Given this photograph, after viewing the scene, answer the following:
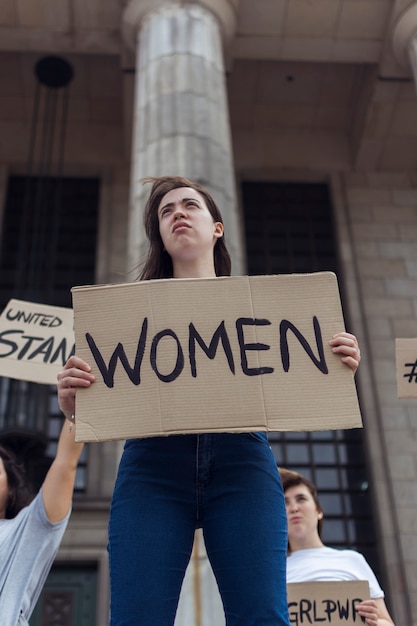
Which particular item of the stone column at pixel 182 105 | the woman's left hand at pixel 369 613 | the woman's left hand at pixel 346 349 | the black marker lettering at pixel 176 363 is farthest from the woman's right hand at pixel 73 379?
the stone column at pixel 182 105

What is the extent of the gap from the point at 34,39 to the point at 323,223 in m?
6.99

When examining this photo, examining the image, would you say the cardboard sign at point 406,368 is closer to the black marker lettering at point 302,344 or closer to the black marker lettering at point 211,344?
the black marker lettering at point 302,344

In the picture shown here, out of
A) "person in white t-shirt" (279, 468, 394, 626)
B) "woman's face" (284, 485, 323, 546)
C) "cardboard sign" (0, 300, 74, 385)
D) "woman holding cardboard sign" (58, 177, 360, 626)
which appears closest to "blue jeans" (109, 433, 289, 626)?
"woman holding cardboard sign" (58, 177, 360, 626)

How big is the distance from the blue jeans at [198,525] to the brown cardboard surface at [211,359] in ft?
0.32

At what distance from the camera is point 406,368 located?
4.29m

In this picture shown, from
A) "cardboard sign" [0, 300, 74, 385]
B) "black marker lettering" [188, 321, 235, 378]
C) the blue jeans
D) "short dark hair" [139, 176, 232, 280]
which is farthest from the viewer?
"cardboard sign" [0, 300, 74, 385]

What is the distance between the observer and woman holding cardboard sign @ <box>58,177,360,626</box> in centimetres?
191

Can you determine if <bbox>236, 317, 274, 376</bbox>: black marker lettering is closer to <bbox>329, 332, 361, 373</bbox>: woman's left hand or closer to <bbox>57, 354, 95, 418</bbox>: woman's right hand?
<bbox>329, 332, 361, 373</bbox>: woman's left hand

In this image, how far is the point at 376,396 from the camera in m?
13.2

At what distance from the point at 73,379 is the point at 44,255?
1253 centimetres

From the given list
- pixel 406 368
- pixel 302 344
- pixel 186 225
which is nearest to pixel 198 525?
pixel 302 344

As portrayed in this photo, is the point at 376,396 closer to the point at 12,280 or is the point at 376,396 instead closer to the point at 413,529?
the point at 413,529

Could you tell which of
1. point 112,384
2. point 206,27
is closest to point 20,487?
point 112,384

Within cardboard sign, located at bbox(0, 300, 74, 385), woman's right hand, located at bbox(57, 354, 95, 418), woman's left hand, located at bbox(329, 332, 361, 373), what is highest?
cardboard sign, located at bbox(0, 300, 74, 385)
